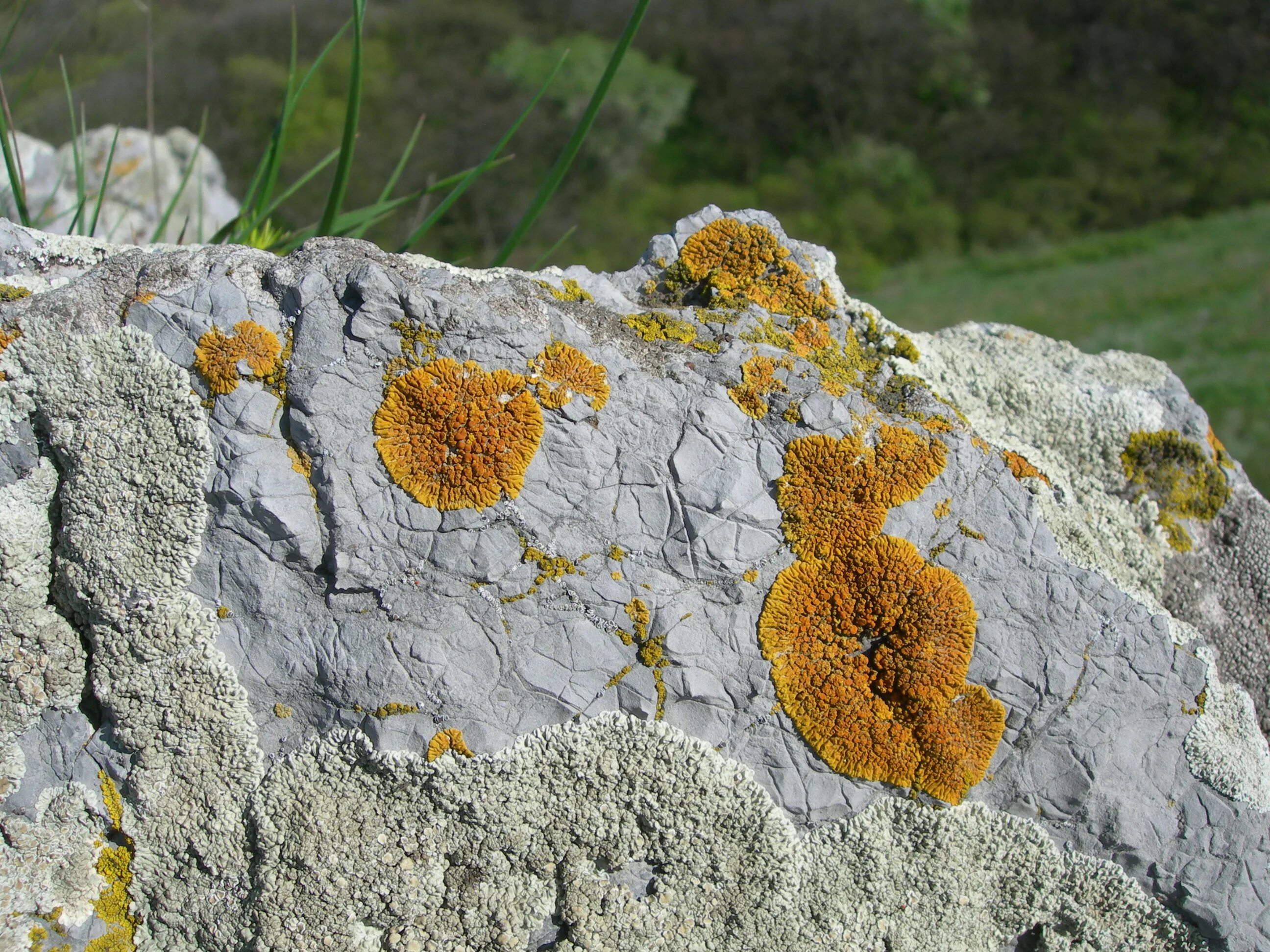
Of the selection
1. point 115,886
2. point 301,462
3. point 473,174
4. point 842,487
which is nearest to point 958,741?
point 842,487

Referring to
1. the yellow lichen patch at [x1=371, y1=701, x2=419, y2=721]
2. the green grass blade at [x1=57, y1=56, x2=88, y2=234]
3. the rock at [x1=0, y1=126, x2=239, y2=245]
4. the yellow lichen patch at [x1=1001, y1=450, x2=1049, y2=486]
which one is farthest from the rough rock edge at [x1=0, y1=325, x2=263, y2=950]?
the yellow lichen patch at [x1=1001, y1=450, x2=1049, y2=486]

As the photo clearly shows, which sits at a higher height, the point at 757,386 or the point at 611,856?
the point at 757,386

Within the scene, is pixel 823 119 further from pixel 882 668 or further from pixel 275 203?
pixel 882 668

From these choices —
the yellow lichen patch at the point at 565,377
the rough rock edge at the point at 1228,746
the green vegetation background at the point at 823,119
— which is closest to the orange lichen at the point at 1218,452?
the rough rock edge at the point at 1228,746

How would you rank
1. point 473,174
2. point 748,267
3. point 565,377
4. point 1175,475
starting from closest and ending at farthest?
point 565,377 → point 748,267 → point 1175,475 → point 473,174

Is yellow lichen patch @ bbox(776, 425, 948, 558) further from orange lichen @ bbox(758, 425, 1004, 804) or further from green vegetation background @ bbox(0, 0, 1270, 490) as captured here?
green vegetation background @ bbox(0, 0, 1270, 490)

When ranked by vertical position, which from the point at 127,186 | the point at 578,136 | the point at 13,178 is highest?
the point at 578,136
